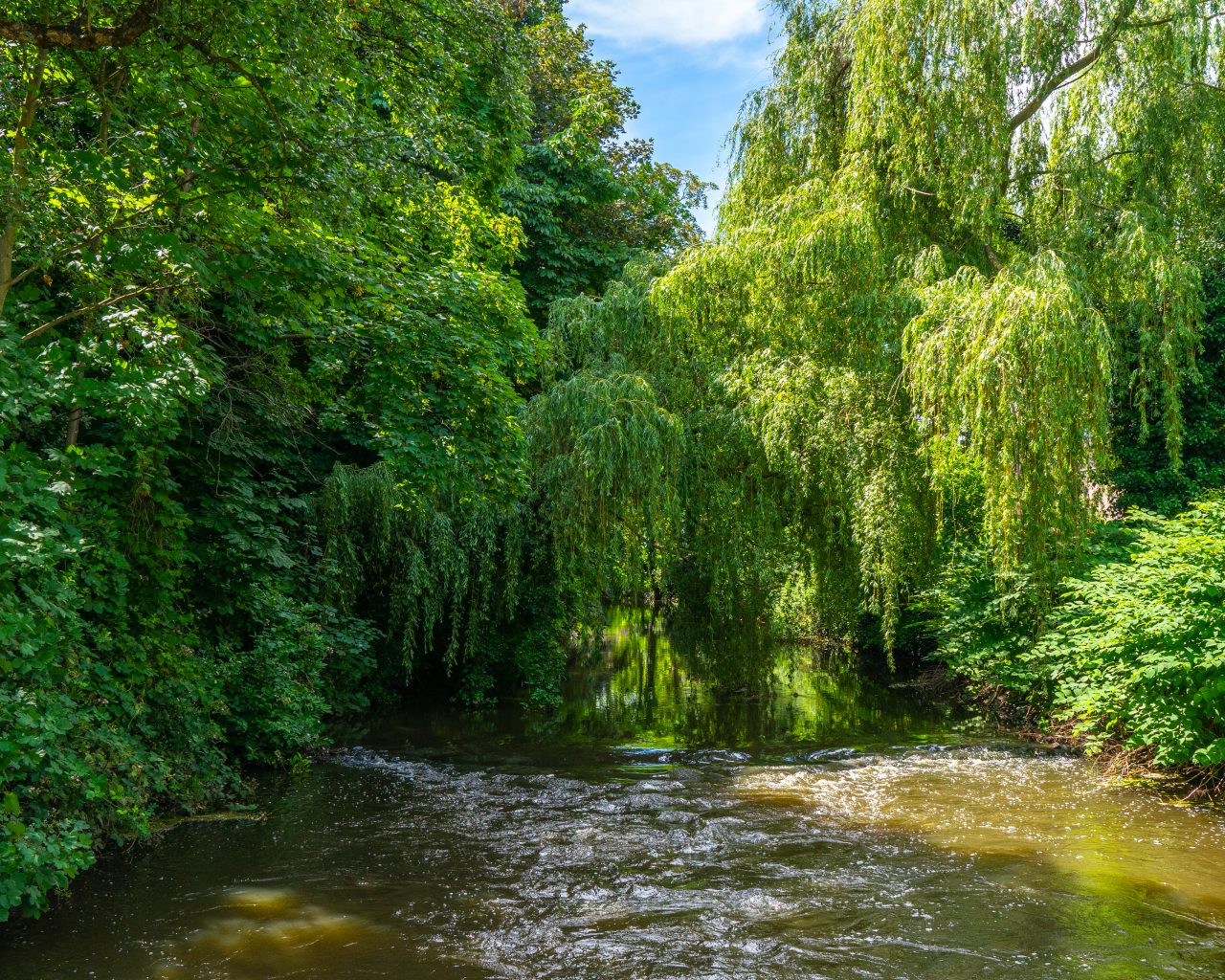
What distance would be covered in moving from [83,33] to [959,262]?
339 inches

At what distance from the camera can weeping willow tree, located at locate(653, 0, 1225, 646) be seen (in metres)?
8.44

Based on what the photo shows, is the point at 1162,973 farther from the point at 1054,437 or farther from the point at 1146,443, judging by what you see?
the point at 1146,443

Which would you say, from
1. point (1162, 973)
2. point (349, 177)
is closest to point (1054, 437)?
point (1162, 973)


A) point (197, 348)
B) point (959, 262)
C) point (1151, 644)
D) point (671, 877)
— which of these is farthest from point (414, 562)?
point (1151, 644)

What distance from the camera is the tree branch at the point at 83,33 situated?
4.84 meters

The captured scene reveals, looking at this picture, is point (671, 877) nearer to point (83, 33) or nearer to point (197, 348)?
point (197, 348)

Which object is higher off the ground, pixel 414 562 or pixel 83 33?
pixel 83 33

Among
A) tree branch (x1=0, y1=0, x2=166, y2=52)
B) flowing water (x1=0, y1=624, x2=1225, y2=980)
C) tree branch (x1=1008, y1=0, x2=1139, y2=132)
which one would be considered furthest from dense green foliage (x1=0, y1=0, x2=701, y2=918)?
tree branch (x1=1008, y1=0, x2=1139, y2=132)

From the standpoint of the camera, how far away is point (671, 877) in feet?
19.2

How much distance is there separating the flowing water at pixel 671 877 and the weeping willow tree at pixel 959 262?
93.7 inches

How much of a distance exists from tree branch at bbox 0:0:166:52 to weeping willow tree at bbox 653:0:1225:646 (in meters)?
6.65

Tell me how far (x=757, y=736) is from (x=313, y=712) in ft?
16.4

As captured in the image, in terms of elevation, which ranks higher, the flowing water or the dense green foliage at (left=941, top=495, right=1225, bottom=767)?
the dense green foliage at (left=941, top=495, right=1225, bottom=767)

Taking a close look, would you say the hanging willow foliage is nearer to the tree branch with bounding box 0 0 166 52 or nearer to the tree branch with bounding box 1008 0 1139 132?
the tree branch with bounding box 0 0 166 52
